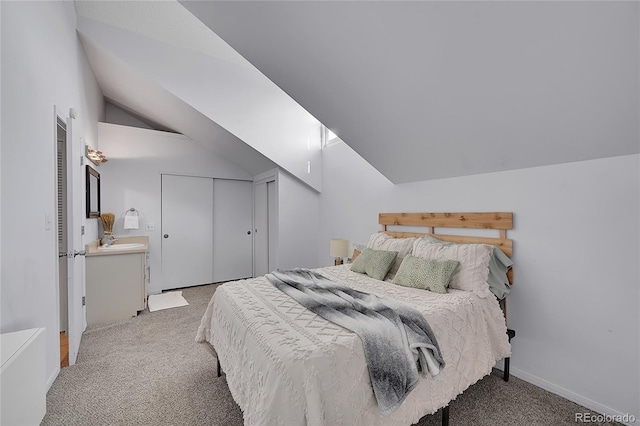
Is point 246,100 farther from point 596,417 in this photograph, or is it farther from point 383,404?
point 596,417

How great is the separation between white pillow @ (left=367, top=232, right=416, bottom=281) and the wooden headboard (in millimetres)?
231

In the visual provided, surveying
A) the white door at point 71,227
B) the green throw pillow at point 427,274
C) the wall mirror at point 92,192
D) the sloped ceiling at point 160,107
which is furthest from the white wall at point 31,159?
the green throw pillow at point 427,274

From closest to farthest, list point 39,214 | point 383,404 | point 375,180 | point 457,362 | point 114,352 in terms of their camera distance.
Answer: point 383,404 < point 457,362 < point 39,214 < point 114,352 < point 375,180

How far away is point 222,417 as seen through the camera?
1722 mm

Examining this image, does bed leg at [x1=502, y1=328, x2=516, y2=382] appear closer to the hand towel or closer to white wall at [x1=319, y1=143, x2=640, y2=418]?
white wall at [x1=319, y1=143, x2=640, y2=418]

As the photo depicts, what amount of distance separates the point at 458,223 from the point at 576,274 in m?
0.89

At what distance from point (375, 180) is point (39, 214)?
10.1 ft

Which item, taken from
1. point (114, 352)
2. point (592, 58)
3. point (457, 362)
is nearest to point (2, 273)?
point (114, 352)

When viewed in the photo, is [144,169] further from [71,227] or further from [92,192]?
[71,227]

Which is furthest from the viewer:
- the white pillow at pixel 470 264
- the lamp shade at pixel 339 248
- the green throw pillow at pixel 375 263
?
the lamp shade at pixel 339 248

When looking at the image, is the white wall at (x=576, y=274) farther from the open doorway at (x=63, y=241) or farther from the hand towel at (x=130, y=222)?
the hand towel at (x=130, y=222)

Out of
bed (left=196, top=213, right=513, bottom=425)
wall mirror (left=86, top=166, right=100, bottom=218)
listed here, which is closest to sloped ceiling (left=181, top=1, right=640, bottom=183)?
bed (left=196, top=213, right=513, bottom=425)

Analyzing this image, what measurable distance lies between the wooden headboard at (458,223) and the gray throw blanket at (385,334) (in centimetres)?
120

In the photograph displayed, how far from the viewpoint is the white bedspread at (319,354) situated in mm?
1129
